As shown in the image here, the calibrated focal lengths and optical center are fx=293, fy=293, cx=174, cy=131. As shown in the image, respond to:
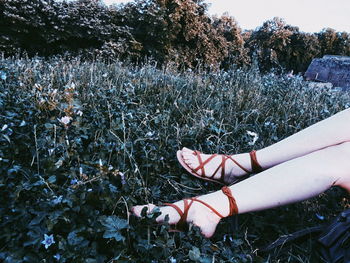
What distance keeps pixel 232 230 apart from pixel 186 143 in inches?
34.6

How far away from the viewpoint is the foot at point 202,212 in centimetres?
138

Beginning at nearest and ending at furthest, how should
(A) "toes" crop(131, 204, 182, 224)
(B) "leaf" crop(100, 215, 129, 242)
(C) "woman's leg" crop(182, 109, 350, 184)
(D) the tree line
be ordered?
1. (B) "leaf" crop(100, 215, 129, 242)
2. (A) "toes" crop(131, 204, 182, 224)
3. (C) "woman's leg" crop(182, 109, 350, 184)
4. (D) the tree line

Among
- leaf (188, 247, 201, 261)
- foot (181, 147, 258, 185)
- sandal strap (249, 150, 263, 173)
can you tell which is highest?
sandal strap (249, 150, 263, 173)

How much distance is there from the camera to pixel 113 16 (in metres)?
7.22

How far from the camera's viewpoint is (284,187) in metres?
1.40

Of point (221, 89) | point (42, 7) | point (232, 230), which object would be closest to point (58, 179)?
point (232, 230)

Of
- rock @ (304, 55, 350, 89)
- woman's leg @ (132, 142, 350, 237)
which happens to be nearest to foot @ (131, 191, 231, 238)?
woman's leg @ (132, 142, 350, 237)

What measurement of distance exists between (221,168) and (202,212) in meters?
0.51

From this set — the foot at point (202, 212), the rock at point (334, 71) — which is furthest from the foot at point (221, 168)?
the rock at point (334, 71)

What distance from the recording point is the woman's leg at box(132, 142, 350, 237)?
1392 millimetres

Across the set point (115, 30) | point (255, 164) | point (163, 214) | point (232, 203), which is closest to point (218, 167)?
point (255, 164)

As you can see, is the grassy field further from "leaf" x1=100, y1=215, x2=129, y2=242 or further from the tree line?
the tree line

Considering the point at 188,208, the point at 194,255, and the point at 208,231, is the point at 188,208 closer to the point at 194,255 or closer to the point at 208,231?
the point at 208,231

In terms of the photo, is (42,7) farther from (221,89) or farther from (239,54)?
(239,54)
